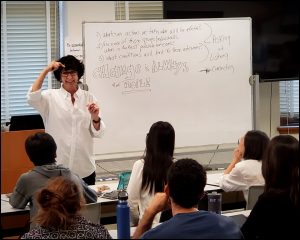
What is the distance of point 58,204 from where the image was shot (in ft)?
7.27

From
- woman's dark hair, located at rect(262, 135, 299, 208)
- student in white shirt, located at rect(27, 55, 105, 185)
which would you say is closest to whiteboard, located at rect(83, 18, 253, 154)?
student in white shirt, located at rect(27, 55, 105, 185)

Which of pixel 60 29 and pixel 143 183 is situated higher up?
pixel 60 29

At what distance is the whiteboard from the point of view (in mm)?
4770

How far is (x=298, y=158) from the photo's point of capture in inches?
103

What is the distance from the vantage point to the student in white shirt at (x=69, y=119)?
4.00m

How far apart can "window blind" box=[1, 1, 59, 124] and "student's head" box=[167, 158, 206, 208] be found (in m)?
3.72

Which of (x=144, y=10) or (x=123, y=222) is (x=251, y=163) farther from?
(x=144, y=10)

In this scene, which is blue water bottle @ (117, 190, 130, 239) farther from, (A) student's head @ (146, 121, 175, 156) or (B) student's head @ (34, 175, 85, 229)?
(A) student's head @ (146, 121, 175, 156)

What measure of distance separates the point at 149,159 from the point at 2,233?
3.63ft

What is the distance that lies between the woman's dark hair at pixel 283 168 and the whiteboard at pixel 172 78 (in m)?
2.37

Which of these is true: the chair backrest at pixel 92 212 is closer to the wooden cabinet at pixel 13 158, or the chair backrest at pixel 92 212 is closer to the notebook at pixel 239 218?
the notebook at pixel 239 218

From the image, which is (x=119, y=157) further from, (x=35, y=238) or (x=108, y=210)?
(x=35, y=238)

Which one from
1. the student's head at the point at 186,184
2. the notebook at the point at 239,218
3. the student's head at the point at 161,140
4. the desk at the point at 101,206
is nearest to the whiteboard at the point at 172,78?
the desk at the point at 101,206

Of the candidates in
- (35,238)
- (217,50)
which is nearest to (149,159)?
(35,238)
